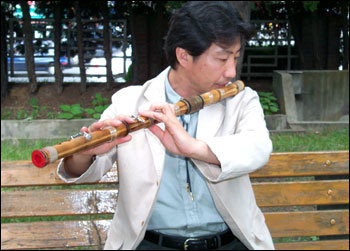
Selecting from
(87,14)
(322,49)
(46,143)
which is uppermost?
(87,14)

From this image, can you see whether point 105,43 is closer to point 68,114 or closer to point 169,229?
point 68,114

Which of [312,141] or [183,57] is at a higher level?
[183,57]

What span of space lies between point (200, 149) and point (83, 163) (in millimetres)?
606

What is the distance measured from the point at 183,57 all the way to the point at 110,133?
0.68 metres

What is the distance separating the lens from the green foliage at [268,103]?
379 inches

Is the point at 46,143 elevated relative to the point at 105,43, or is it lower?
lower

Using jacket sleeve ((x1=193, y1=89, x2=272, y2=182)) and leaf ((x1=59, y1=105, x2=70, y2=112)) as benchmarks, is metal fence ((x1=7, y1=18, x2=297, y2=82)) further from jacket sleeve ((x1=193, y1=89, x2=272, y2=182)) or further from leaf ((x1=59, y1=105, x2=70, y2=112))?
jacket sleeve ((x1=193, y1=89, x2=272, y2=182))

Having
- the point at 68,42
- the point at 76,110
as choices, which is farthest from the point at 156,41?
the point at 76,110

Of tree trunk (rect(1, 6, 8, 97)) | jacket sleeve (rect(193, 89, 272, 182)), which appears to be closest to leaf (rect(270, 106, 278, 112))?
tree trunk (rect(1, 6, 8, 97))

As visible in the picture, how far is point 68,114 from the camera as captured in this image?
8922 millimetres

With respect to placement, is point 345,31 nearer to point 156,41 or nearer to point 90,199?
point 156,41

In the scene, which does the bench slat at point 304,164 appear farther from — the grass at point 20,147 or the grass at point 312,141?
the grass at point 20,147

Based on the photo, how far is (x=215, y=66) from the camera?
2.59 m

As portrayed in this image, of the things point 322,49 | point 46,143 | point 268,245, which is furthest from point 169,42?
point 322,49
